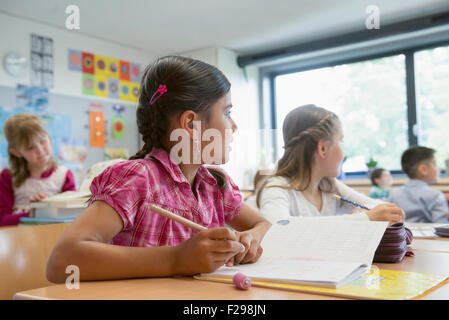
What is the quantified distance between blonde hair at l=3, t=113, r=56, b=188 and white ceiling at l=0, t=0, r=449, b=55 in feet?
4.36

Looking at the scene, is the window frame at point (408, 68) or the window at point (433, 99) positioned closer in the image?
the window at point (433, 99)

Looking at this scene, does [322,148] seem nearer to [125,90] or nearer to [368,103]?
[368,103]

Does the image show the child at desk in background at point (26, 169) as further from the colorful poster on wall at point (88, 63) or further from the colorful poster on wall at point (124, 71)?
the colorful poster on wall at point (124, 71)

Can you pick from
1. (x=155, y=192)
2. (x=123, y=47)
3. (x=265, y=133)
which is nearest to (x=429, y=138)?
(x=265, y=133)

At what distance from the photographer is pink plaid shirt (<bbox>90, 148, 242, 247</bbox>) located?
0.79 meters

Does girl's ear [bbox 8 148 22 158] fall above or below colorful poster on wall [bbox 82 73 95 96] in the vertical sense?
below

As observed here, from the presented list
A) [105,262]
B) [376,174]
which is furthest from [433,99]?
[105,262]

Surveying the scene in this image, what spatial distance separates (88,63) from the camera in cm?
428

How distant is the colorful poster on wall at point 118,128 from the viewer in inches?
180

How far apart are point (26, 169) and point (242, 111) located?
2.74 m

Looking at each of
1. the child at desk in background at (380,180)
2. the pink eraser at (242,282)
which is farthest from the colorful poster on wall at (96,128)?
the pink eraser at (242,282)

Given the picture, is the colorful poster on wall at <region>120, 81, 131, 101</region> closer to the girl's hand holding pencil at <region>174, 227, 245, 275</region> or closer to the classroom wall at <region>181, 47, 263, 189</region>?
the classroom wall at <region>181, 47, 263, 189</region>

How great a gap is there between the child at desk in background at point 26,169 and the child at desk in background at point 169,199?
1727 millimetres

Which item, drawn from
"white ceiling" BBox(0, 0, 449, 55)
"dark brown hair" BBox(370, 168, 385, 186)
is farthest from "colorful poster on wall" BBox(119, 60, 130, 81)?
"dark brown hair" BBox(370, 168, 385, 186)
